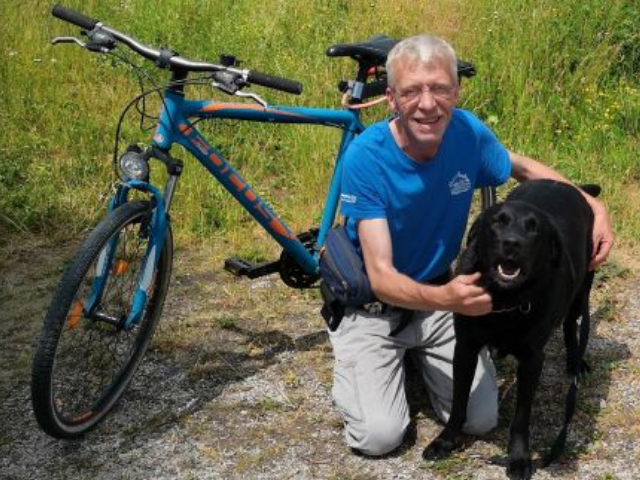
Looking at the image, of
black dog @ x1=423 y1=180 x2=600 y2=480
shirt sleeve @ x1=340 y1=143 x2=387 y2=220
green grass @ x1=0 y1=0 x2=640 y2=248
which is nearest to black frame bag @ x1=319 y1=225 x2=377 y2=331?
shirt sleeve @ x1=340 y1=143 x2=387 y2=220

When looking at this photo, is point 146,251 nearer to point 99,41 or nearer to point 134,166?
point 134,166

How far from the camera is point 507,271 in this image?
8.55 ft

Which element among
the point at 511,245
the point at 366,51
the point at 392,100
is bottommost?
the point at 511,245

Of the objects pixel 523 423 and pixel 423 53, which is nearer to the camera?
pixel 423 53

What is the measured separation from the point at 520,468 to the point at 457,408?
297mm

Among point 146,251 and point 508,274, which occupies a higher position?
point 508,274

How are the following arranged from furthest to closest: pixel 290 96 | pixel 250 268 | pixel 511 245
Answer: pixel 290 96
pixel 250 268
pixel 511 245

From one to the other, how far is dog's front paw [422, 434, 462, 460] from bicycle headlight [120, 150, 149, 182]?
1.38 m

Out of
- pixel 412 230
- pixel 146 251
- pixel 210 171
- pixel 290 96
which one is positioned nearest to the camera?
pixel 412 230

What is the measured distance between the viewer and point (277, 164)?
18.2 feet

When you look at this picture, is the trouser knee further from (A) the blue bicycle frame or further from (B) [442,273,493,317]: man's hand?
(A) the blue bicycle frame

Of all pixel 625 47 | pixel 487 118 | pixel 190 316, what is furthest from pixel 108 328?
pixel 625 47

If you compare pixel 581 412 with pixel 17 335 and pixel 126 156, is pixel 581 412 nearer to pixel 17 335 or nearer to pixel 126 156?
pixel 126 156

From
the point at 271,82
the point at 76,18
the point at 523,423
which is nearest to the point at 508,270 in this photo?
the point at 523,423
